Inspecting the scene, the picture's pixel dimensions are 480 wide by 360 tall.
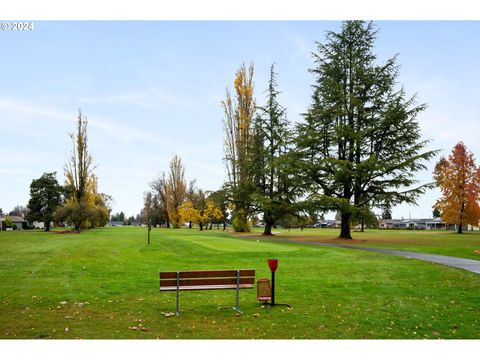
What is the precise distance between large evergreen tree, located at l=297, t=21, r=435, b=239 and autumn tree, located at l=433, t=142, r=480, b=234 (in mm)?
30030

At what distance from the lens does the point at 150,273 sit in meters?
14.5

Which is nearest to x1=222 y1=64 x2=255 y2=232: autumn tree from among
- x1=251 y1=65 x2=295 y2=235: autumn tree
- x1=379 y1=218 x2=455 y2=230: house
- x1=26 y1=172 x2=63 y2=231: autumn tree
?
x1=251 y1=65 x2=295 y2=235: autumn tree

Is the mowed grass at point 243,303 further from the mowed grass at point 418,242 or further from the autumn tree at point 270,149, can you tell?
the autumn tree at point 270,149

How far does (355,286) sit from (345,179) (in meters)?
22.2

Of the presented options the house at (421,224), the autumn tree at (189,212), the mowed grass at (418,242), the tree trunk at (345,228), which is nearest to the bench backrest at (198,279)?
the mowed grass at (418,242)

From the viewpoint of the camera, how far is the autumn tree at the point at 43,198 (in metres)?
58.5

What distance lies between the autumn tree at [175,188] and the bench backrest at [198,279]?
73374mm

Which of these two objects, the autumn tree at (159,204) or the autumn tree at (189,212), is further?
the autumn tree at (159,204)

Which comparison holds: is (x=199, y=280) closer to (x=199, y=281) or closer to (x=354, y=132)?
Answer: (x=199, y=281)

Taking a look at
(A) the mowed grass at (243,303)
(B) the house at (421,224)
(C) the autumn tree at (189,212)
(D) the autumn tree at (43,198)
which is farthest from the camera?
(B) the house at (421,224)

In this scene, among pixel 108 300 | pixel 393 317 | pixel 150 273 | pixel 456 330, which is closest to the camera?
pixel 456 330

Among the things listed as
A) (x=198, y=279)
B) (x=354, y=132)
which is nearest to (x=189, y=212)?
(x=354, y=132)

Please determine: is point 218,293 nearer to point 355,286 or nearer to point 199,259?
point 355,286

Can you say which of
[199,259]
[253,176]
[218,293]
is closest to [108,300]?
[218,293]
